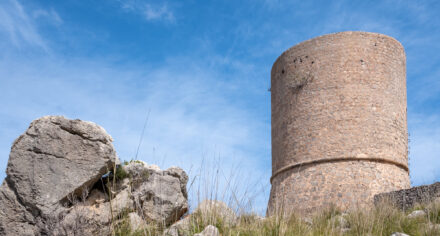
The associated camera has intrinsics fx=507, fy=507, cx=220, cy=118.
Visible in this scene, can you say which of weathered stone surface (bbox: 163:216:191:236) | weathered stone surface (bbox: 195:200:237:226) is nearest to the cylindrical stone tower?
weathered stone surface (bbox: 163:216:191:236)

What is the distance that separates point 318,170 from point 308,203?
0.75 metres

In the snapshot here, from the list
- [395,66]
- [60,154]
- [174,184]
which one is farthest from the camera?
[395,66]

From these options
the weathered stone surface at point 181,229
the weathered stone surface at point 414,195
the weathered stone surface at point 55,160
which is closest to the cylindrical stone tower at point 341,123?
the weathered stone surface at point 414,195

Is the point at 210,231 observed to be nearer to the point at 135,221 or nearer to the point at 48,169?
the point at 135,221

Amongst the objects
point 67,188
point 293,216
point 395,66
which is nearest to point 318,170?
point 395,66

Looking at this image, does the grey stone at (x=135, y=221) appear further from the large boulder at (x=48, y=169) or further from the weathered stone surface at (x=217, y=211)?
the weathered stone surface at (x=217, y=211)

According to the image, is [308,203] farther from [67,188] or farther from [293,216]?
[67,188]

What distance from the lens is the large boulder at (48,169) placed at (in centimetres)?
579

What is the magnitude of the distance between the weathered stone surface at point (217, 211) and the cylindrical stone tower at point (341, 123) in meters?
6.05

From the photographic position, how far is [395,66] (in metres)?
11.7

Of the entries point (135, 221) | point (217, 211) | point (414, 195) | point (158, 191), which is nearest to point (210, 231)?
point (217, 211)

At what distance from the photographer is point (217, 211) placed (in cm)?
481

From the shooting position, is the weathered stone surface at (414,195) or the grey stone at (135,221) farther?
the weathered stone surface at (414,195)

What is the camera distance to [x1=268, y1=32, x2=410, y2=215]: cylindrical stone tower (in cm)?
1082
